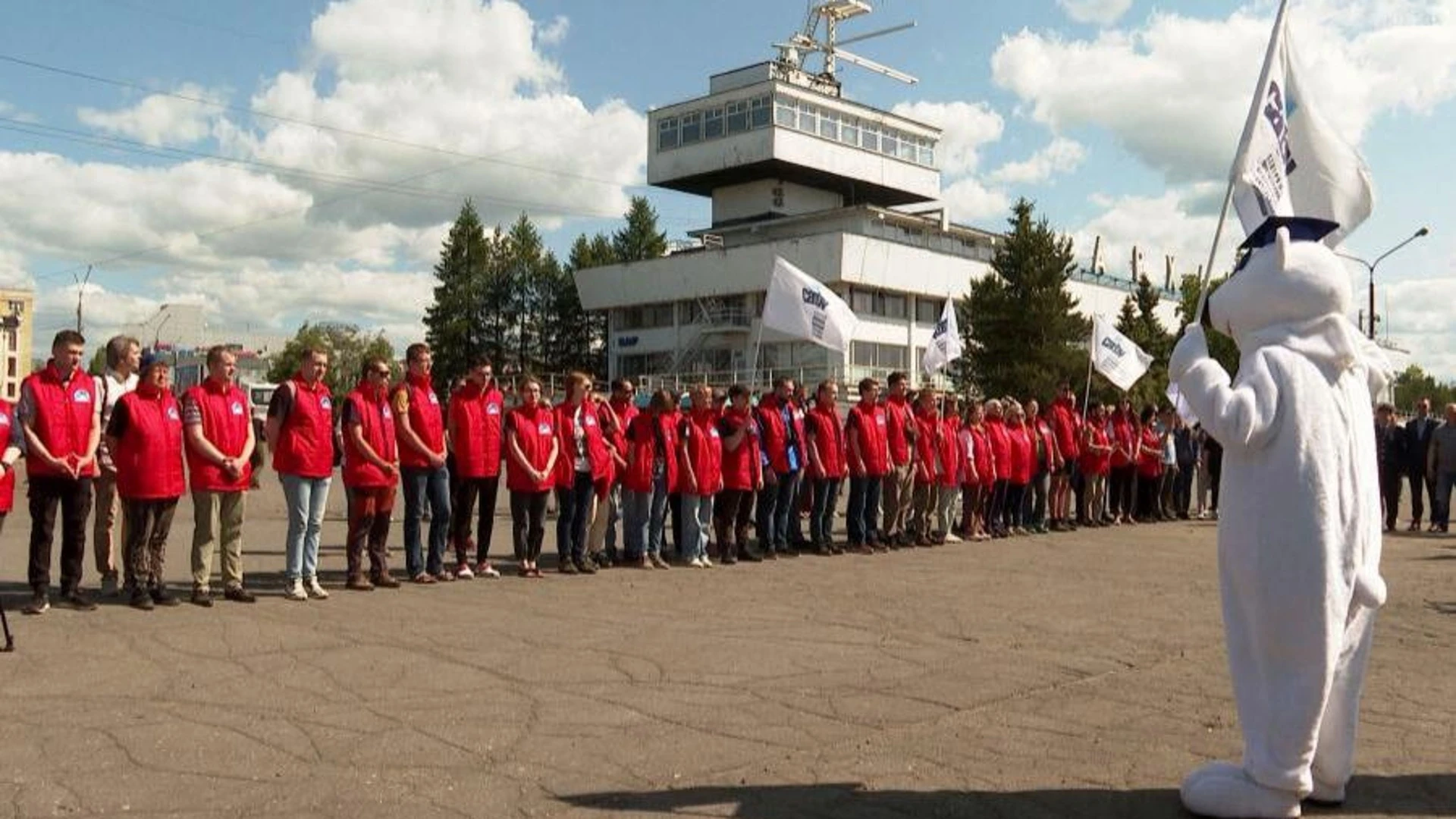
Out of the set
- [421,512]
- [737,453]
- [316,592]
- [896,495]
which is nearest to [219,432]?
[316,592]

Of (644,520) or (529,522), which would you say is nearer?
(529,522)

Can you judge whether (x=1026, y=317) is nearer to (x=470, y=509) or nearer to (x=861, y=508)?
(x=861, y=508)

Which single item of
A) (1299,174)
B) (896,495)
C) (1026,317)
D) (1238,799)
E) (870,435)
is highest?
(1026,317)

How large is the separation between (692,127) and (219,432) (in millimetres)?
72513

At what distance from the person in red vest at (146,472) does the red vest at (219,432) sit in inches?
5.9

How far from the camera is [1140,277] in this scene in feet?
203

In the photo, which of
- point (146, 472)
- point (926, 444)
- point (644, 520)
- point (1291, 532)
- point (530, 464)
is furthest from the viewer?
point (926, 444)

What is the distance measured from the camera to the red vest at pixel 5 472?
893 cm

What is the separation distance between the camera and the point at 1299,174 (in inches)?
268

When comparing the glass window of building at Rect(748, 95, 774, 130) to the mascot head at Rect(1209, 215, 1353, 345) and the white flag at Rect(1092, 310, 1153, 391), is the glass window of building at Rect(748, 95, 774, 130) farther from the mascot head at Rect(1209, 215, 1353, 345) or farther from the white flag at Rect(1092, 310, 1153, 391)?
the mascot head at Rect(1209, 215, 1353, 345)

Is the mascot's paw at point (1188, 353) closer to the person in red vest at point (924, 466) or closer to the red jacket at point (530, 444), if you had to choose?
the red jacket at point (530, 444)

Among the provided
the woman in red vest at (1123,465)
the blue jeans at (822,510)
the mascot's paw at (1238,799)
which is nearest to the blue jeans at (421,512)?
the blue jeans at (822,510)

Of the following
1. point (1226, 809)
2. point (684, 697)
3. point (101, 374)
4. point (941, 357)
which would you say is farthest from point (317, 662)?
point (941, 357)

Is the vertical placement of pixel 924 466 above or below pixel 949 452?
below
